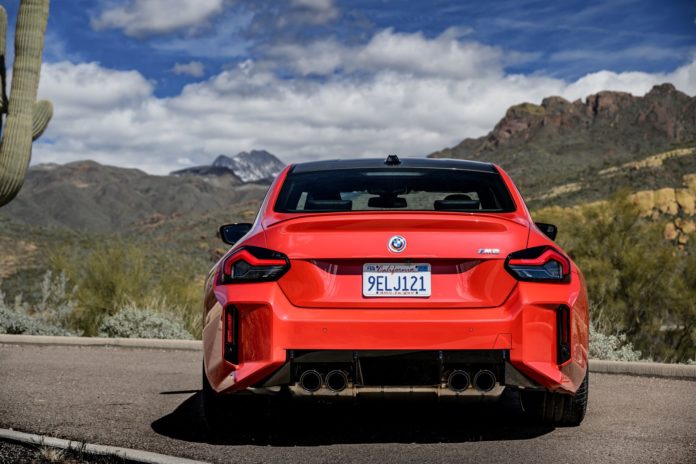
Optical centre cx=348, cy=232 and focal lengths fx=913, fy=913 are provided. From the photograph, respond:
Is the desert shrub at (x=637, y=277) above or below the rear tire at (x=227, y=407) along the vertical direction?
below

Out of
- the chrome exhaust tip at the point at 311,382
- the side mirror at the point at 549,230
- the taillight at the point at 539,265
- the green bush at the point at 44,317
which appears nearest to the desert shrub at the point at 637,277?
the green bush at the point at 44,317

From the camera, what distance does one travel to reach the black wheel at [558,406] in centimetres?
564

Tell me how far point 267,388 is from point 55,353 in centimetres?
705

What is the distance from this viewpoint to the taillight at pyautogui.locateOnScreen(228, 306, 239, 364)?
16.2 feet

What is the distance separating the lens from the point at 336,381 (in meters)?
4.89

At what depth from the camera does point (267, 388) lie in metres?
4.92

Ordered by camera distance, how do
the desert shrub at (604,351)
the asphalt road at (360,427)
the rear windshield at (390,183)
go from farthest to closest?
the desert shrub at (604,351) < the rear windshield at (390,183) < the asphalt road at (360,427)

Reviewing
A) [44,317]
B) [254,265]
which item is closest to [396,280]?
[254,265]

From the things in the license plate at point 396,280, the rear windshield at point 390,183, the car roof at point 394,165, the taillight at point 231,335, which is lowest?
the taillight at point 231,335

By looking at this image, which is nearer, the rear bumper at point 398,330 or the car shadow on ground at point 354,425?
the rear bumper at point 398,330

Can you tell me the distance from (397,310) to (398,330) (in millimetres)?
121

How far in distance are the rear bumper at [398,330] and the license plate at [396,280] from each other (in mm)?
98

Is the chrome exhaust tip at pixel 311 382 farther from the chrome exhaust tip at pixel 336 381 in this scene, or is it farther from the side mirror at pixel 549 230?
the side mirror at pixel 549 230

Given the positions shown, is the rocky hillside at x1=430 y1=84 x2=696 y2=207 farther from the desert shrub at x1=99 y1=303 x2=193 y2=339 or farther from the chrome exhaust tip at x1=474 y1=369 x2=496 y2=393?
the chrome exhaust tip at x1=474 y1=369 x2=496 y2=393
